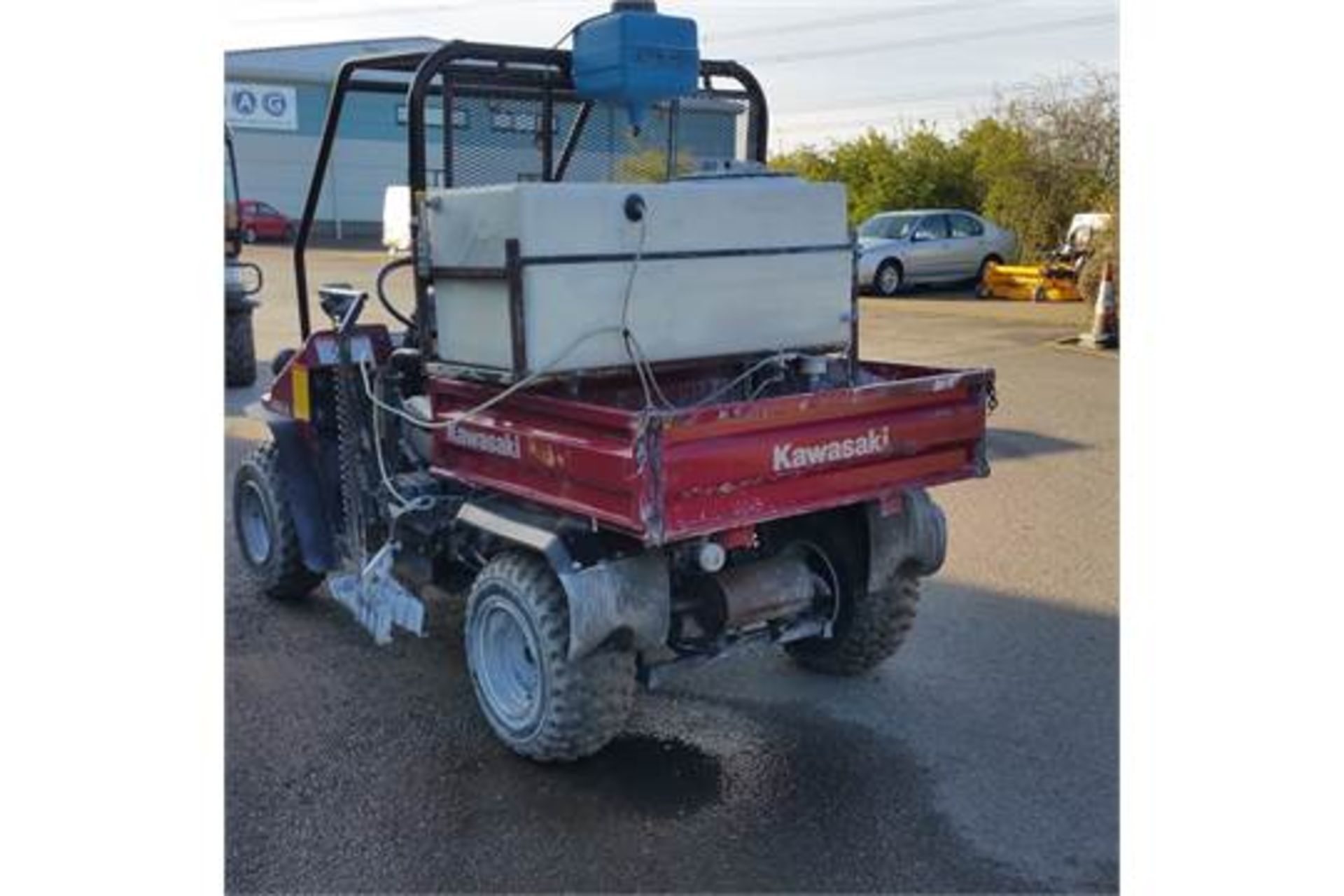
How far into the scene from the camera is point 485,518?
12.7ft

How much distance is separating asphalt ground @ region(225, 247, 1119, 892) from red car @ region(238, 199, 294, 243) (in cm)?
2583

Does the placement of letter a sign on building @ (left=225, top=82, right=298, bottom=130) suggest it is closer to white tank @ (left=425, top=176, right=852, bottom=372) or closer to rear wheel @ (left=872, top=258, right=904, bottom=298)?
rear wheel @ (left=872, top=258, right=904, bottom=298)

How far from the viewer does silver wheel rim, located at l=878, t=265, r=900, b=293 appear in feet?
60.2

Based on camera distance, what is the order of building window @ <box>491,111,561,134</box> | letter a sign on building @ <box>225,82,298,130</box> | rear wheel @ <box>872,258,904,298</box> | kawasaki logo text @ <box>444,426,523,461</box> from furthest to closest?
letter a sign on building @ <box>225,82,298,130</box>
rear wheel @ <box>872,258,904,298</box>
building window @ <box>491,111,561,134</box>
kawasaki logo text @ <box>444,426,523,461</box>

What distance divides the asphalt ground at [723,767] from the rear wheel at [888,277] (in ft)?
42.9

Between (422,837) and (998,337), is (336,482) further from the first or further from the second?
(998,337)

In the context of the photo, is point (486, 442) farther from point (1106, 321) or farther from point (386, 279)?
point (1106, 321)

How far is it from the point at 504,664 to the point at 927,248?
51.2ft

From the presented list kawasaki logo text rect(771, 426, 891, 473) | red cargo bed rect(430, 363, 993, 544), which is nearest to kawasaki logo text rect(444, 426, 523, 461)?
red cargo bed rect(430, 363, 993, 544)

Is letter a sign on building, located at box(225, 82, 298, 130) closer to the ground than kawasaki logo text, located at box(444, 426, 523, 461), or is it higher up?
higher up

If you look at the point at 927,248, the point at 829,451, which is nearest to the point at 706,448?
the point at 829,451

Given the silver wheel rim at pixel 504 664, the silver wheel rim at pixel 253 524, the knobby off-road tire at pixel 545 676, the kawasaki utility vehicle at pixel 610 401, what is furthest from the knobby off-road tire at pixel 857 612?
the silver wheel rim at pixel 253 524

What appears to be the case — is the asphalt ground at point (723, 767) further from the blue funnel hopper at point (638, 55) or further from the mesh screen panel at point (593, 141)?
the blue funnel hopper at point (638, 55)

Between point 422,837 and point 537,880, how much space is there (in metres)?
0.41
